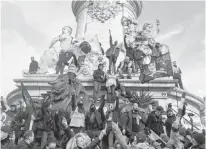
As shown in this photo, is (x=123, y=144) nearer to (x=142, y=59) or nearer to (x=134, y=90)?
(x=134, y=90)

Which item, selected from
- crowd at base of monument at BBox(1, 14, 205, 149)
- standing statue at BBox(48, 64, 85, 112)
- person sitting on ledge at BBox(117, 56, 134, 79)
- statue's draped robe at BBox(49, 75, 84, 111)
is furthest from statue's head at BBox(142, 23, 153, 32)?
statue's draped robe at BBox(49, 75, 84, 111)

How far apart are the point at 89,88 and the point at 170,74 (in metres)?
4.07

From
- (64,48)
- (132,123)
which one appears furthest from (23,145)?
(64,48)

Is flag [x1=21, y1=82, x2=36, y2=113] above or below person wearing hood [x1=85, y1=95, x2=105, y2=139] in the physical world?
above

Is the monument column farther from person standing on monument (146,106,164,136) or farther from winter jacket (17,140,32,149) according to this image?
winter jacket (17,140,32,149)

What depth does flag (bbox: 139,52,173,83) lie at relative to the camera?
1230cm

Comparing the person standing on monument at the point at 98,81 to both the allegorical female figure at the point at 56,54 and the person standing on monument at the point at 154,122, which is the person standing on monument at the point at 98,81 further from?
the allegorical female figure at the point at 56,54

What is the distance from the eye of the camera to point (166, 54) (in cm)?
1436

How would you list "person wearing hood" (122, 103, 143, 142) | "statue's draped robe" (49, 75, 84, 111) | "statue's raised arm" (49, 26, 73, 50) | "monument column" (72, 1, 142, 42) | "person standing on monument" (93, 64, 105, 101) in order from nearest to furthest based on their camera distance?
"person wearing hood" (122, 103, 143, 142)
"statue's draped robe" (49, 75, 84, 111)
"person standing on monument" (93, 64, 105, 101)
"statue's raised arm" (49, 26, 73, 50)
"monument column" (72, 1, 142, 42)

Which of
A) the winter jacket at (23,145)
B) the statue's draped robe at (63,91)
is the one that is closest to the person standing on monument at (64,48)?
the statue's draped robe at (63,91)

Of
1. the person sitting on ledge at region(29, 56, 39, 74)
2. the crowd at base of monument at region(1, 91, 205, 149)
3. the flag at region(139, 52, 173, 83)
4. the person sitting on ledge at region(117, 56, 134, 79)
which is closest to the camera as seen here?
the crowd at base of monument at region(1, 91, 205, 149)

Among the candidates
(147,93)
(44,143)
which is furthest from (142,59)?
(44,143)

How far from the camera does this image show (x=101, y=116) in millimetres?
9242

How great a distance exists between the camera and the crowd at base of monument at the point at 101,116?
18.6 ft
